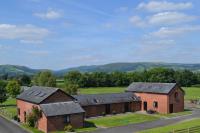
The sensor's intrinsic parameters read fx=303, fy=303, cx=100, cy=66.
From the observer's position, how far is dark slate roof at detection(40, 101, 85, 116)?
4438cm

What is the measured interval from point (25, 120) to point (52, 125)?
9.05 m

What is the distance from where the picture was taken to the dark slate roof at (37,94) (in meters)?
47.3

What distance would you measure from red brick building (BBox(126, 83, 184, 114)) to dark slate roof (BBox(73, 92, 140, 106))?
6.72 feet

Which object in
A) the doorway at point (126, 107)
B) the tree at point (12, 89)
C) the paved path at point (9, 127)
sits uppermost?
the tree at point (12, 89)

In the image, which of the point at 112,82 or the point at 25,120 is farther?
the point at 112,82

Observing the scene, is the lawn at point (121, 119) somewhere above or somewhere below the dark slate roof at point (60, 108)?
below

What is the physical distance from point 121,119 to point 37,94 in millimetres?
15079

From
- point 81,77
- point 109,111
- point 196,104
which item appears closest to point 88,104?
point 109,111

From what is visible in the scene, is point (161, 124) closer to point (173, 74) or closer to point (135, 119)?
point (135, 119)

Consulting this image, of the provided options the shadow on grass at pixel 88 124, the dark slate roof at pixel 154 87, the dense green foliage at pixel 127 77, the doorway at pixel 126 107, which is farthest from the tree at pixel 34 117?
the dense green foliage at pixel 127 77

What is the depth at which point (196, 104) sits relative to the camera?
7488 cm

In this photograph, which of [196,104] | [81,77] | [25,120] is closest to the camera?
[25,120]

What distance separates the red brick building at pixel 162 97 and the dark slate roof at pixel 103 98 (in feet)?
6.72

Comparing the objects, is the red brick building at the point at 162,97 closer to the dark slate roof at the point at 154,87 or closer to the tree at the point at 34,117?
the dark slate roof at the point at 154,87
